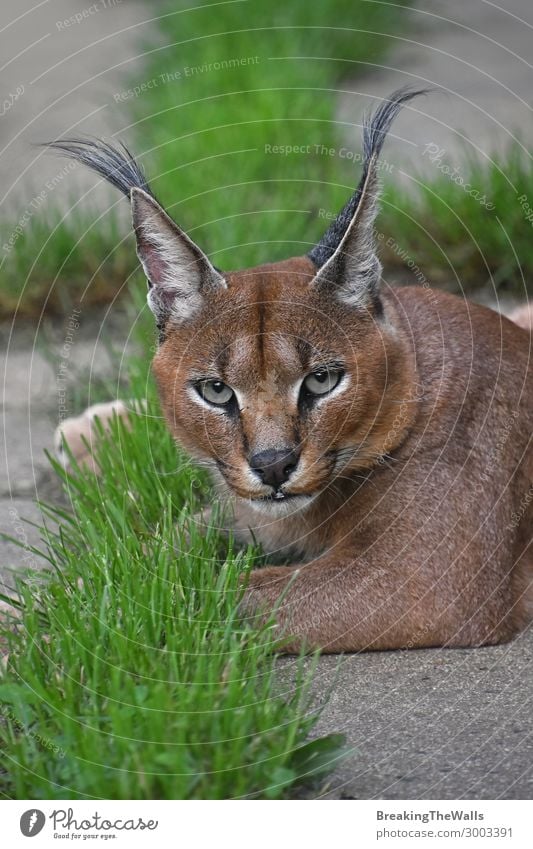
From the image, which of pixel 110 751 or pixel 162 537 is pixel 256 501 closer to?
pixel 162 537

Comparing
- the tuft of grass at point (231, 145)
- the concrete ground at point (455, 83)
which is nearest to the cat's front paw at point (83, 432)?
the tuft of grass at point (231, 145)

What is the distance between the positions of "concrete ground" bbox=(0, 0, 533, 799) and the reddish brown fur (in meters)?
0.18

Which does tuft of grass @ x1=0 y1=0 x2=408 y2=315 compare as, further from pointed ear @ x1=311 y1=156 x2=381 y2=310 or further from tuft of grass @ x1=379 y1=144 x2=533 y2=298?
pointed ear @ x1=311 y1=156 x2=381 y2=310

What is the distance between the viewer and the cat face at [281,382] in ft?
13.4

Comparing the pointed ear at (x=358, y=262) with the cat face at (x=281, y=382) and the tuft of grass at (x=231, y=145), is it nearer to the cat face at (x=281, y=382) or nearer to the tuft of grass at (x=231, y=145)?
the cat face at (x=281, y=382)

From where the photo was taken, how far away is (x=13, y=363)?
6.72 m

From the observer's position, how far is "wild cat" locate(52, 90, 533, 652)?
4137 millimetres

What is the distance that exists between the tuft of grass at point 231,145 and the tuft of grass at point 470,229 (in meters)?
0.44

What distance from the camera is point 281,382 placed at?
4.12 meters

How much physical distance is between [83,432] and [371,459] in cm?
186

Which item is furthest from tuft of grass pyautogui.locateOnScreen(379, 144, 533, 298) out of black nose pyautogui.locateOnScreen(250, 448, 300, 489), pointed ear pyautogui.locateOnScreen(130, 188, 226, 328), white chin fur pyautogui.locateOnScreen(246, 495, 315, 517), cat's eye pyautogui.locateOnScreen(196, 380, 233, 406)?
black nose pyautogui.locateOnScreen(250, 448, 300, 489)

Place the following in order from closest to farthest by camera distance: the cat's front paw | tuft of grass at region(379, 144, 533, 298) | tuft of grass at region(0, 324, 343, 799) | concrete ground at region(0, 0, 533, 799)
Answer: tuft of grass at region(0, 324, 343, 799), concrete ground at region(0, 0, 533, 799), the cat's front paw, tuft of grass at region(379, 144, 533, 298)
